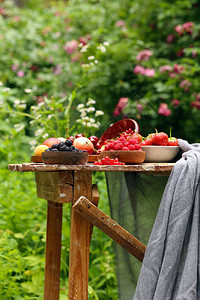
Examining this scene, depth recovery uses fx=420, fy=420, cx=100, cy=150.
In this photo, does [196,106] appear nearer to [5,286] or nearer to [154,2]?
[154,2]

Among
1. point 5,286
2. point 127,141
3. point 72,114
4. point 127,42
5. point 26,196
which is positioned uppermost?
point 127,42

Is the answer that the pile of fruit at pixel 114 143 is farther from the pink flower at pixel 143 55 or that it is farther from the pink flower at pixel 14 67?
the pink flower at pixel 14 67

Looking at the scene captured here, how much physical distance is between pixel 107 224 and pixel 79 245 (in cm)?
14

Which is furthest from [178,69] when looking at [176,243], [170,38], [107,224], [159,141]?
[176,243]

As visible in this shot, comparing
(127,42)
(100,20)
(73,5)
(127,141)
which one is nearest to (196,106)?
(127,42)

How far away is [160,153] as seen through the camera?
184cm

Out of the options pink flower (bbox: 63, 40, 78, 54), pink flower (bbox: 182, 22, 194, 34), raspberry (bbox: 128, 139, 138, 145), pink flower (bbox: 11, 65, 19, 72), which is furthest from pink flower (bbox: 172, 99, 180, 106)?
raspberry (bbox: 128, 139, 138, 145)

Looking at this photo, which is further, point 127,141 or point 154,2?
point 154,2

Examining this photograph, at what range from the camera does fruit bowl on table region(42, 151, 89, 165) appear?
5.29ft

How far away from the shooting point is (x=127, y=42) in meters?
5.32

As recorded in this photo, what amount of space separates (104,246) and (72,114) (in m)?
0.95

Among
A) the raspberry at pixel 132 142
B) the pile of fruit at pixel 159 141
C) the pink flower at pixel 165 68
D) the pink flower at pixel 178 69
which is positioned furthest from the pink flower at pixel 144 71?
the raspberry at pixel 132 142

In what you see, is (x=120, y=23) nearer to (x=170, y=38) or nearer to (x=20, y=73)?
(x=170, y=38)

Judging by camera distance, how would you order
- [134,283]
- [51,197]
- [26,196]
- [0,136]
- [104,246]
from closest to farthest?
[51,197] → [134,283] → [104,246] → [26,196] → [0,136]
